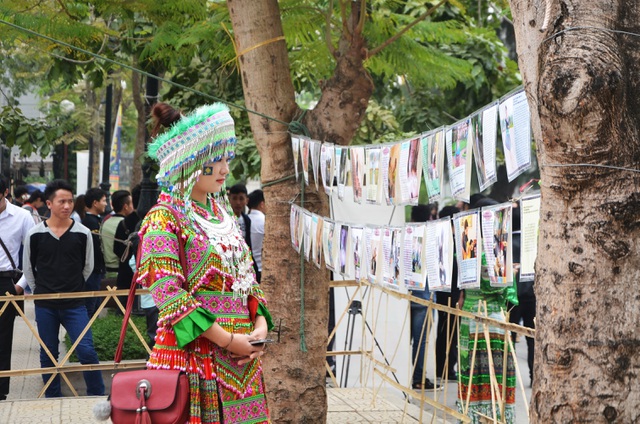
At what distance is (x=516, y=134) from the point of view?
414 centimetres

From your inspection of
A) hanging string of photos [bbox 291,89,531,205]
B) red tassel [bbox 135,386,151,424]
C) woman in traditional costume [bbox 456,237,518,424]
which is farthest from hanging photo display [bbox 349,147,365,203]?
red tassel [bbox 135,386,151,424]

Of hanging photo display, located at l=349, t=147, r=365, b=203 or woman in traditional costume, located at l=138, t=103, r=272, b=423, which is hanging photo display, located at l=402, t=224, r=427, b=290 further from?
woman in traditional costume, located at l=138, t=103, r=272, b=423

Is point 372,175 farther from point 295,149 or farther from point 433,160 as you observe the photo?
point 295,149

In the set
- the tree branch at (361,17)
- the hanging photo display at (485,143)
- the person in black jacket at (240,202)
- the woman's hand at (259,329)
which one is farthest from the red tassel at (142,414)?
the person in black jacket at (240,202)

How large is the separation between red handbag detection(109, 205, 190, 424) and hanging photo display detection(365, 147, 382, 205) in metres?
1.87

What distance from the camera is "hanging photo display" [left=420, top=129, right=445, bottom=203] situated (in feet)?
15.8

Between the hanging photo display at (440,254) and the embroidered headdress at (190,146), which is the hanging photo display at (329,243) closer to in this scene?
the hanging photo display at (440,254)

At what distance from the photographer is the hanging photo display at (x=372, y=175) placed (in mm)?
5562

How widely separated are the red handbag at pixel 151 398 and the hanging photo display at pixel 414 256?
61.9 inches

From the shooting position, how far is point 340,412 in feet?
25.5

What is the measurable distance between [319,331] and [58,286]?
2.76 m

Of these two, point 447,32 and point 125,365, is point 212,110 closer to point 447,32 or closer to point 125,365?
point 447,32

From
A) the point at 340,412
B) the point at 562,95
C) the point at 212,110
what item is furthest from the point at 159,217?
the point at 340,412

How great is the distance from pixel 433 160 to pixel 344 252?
1441mm
